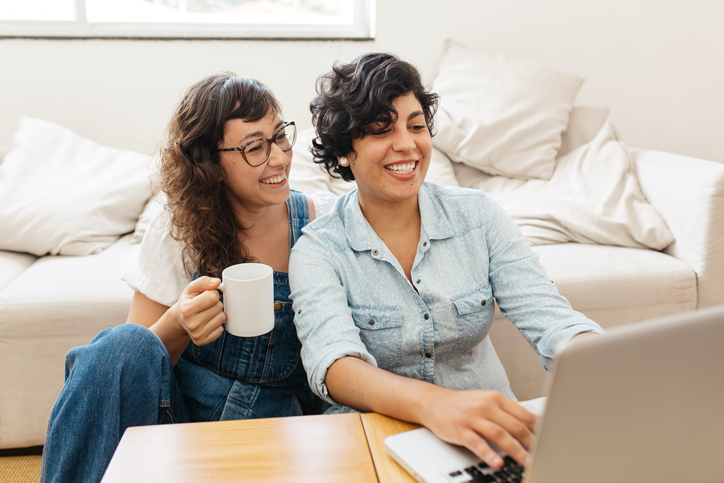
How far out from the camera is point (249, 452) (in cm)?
71

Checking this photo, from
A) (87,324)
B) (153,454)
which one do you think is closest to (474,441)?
(153,454)

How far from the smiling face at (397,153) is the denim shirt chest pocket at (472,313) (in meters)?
0.24

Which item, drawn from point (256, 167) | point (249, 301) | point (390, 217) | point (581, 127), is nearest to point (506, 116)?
point (581, 127)

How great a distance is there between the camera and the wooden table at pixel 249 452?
667 mm

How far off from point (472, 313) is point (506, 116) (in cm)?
136

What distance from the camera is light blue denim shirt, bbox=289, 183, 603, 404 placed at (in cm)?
106

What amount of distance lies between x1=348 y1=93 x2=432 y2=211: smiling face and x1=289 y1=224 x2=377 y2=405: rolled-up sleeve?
17 centimetres

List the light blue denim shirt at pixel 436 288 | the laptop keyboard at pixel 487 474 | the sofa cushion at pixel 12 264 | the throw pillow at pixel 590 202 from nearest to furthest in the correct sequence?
the laptop keyboard at pixel 487 474 < the light blue denim shirt at pixel 436 288 < the sofa cushion at pixel 12 264 < the throw pillow at pixel 590 202

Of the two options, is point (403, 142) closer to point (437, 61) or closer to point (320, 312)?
point (320, 312)

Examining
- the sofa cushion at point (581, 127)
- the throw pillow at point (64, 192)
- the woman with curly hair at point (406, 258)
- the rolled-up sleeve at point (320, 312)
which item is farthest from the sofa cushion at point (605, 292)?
the throw pillow at point (64, 192)

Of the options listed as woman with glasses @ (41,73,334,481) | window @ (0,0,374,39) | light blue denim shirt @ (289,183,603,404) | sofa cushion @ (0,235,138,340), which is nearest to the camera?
light blue denim shirt @ (289,183,603,404)

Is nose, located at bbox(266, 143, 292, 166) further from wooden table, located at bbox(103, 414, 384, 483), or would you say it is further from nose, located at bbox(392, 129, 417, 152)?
wooden table, located at bbox(103, 414, 384, 483)

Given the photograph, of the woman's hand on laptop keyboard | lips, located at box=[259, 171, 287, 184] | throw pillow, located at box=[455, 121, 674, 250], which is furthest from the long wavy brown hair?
throw pillow, located at box=[455, 121, 674, 250]

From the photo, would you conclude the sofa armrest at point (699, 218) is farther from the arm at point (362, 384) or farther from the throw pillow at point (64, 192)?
the throw pillow at point (64, 192)
